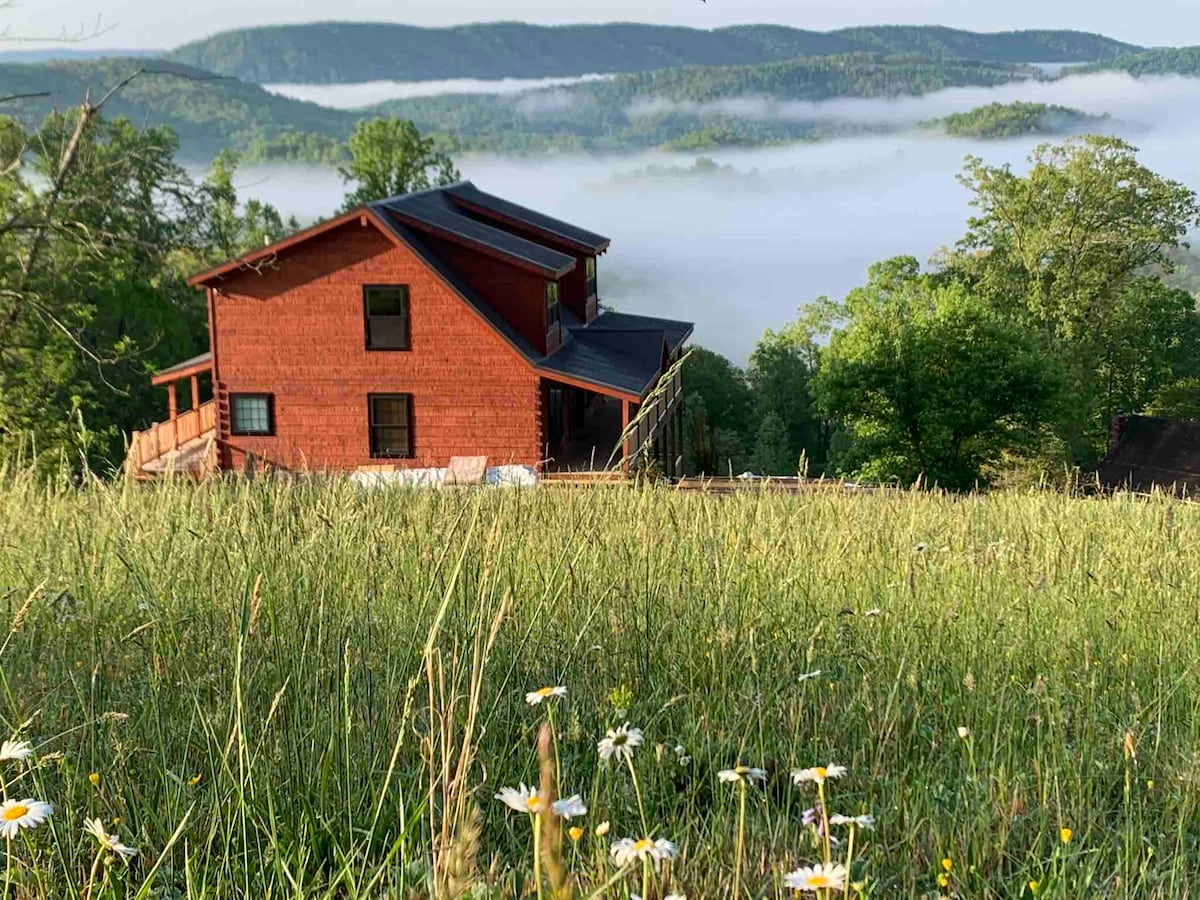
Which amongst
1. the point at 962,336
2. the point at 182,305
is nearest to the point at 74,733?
the point at 962,336

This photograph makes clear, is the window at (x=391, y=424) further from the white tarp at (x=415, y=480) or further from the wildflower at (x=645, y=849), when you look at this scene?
the wildflower at (x=645, y=849)

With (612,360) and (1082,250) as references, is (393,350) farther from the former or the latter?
(1082,250)

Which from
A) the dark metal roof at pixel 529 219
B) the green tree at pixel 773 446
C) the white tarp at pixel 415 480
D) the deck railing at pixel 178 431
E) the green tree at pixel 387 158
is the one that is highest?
the green tree at pixel 387 158

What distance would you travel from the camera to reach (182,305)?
2023 inches

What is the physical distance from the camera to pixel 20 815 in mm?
2342

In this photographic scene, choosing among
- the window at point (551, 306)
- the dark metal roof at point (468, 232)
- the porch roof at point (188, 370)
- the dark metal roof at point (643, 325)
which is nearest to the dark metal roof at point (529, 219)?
the dark metal roof at point (468, 232)

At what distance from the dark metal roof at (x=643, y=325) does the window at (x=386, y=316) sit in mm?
6448

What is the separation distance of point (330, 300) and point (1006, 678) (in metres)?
24.5

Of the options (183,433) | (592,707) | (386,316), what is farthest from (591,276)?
(592,707)

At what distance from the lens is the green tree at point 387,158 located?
178 ft

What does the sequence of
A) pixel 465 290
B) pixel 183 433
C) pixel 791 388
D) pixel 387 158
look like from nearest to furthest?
pixel 465 290 → pixel 183 433 → pixel 387 158 → pixel 791 388

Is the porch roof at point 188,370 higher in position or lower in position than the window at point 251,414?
higher

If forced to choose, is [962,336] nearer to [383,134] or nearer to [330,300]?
[330,300]

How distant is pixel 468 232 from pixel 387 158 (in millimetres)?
29116
